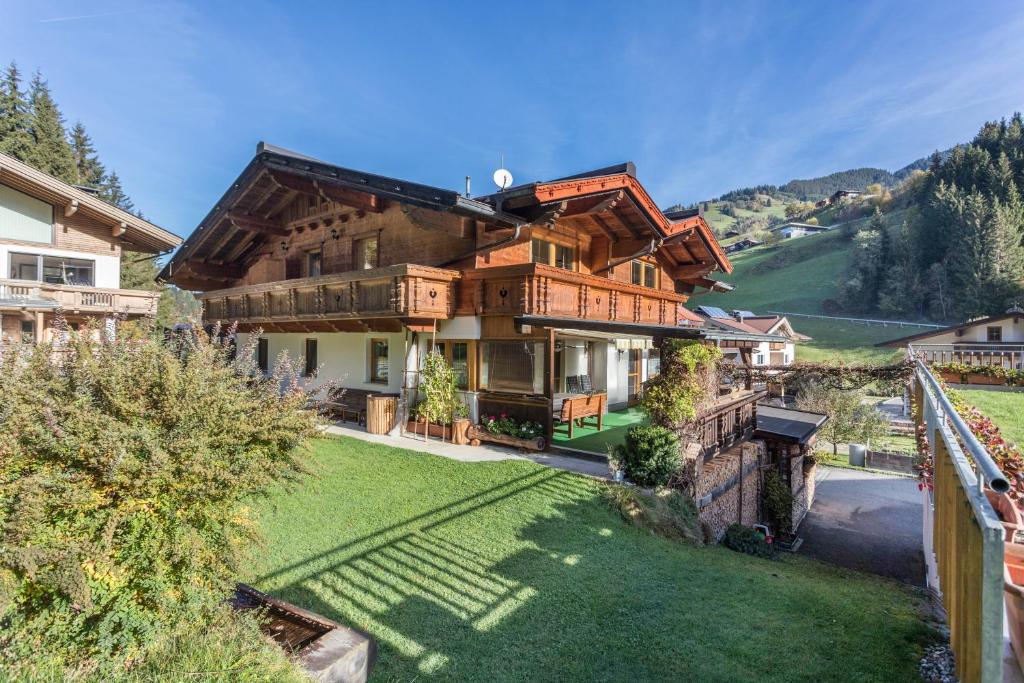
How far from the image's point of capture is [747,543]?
984 centimetres

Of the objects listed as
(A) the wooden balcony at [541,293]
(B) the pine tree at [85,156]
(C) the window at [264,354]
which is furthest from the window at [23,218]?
(B) the pine tree at [85,156]

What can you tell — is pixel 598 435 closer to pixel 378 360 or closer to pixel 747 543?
pixel 747 543

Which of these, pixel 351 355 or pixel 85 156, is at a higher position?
pixel 85 156

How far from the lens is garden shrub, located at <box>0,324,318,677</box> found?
3590 millimetres

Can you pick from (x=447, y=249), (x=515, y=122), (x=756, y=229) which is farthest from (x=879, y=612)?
(x=756, y=229)

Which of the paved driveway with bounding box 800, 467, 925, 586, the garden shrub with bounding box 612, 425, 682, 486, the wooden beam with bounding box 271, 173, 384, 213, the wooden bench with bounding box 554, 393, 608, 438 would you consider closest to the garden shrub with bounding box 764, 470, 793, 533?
the paved driveway with bounding box 800, 467, 925, 586

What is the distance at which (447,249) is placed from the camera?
1362 centimetres

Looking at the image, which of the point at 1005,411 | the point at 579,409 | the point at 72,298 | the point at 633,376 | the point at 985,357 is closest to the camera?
the point at 1005,411

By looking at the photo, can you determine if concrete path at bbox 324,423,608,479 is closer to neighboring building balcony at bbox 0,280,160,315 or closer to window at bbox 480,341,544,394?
window at bbox 480,341,544,394

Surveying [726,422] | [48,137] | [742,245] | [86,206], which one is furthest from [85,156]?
[742,245]

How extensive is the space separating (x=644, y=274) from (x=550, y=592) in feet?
48.1

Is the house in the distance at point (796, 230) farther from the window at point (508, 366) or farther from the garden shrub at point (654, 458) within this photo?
the garden shrub at point (654, 458)

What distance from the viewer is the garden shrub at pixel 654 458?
8844 mm

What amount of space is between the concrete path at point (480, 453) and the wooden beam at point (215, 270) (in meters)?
12.3
